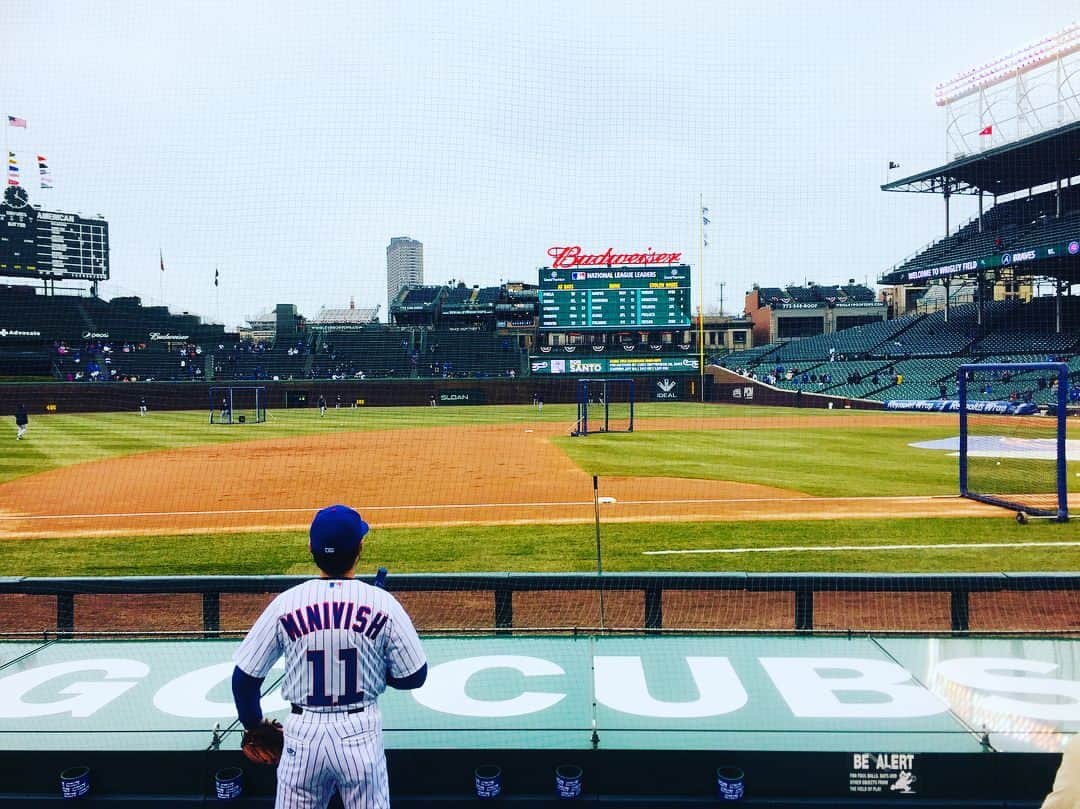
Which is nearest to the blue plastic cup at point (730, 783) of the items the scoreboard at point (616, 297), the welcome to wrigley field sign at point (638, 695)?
the welcome to wrigley field sign at point (638, 695)

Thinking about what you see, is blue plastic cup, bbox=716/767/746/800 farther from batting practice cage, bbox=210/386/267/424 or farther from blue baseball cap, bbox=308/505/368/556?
batting practice cage, bbox=210/386/267/424

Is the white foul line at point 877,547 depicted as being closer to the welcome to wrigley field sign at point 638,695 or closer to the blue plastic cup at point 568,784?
the welcome to wrigley field sign at point 638,695

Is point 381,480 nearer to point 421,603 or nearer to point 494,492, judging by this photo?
point 494,492

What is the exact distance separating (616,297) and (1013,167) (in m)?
23.2

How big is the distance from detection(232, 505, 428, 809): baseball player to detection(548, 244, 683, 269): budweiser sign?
1808 inches

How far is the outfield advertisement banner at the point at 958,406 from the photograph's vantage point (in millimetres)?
30656

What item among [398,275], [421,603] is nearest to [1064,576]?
[421,603]

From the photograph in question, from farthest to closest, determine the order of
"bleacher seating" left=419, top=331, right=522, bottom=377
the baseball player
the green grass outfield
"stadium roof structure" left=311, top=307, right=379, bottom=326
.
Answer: "stadium roof structure" left=311, top=307, right=379, bottom=326, "bleacher seating" left=419, top=331, right=522, bottom=377, the green grass outfield, the baseball player

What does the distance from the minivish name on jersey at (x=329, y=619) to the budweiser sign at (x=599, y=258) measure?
46.0m

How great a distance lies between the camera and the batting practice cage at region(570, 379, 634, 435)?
2812cm

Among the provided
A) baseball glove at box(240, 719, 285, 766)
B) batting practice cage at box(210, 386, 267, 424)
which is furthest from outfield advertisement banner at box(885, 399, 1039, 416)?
batting practice cage at box(210, 386, 267, 424)

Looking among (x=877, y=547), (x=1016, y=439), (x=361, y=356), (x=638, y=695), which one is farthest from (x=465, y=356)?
(x=638, y=695)

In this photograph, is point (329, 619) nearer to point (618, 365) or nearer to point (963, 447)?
point (963, 447)

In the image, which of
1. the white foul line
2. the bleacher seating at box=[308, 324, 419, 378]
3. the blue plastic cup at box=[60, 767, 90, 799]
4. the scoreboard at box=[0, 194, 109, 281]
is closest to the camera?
the blue plastic cup at box=[60, 767, 90, 799]
